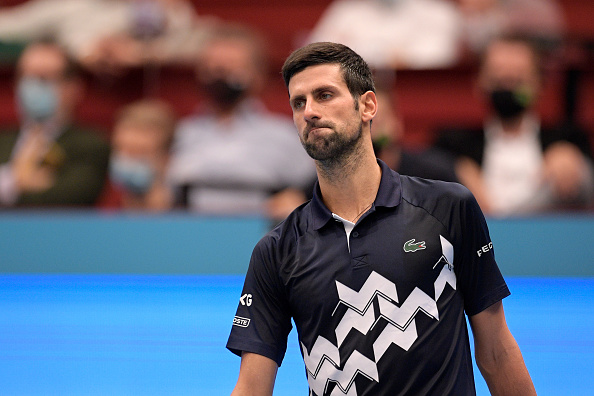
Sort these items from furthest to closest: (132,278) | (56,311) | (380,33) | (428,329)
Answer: (380,33), (132,278), (56,311), (428,329)

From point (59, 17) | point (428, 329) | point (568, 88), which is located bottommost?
point (428, 329)

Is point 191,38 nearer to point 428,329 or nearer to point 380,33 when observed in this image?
point 380,33

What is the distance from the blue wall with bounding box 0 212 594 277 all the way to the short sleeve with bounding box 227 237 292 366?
9.02 ft

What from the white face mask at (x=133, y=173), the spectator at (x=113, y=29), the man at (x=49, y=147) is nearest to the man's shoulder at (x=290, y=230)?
the white face mask at (x=133, y=173)

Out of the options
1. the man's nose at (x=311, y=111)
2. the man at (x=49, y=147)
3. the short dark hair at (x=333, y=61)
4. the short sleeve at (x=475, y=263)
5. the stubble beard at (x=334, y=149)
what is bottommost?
the short sleeve at (x=475, y=263)

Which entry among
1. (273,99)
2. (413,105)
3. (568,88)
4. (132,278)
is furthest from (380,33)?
(132,278)

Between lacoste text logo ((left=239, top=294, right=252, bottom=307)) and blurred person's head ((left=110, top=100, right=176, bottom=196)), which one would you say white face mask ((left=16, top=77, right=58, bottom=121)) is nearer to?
blurred person's head ((left=110, top=100, right=176, bottom=196))

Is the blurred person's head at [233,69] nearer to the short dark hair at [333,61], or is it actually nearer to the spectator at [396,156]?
the spectator at [396,156]

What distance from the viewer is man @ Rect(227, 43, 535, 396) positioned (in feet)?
7.13

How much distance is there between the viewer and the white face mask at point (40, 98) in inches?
253

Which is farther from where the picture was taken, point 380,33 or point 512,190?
point 380,33

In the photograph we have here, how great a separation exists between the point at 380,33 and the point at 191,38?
67.7 inches

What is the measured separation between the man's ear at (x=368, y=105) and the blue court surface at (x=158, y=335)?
4.95ft

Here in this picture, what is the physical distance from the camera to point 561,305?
4504 millimetres
